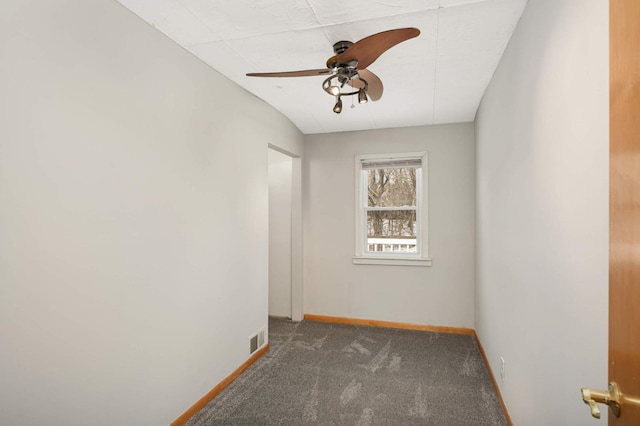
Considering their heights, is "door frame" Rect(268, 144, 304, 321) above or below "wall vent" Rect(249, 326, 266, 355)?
above

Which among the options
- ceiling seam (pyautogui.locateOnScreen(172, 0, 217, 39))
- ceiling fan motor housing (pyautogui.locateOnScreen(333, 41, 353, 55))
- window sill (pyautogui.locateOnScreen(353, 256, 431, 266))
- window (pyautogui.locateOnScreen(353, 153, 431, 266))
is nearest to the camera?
ceiling seam (pyautogui.locateOnScreen(172, 0, 217, 39))

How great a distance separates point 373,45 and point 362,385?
8.24 feet

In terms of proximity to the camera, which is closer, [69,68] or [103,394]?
[69,68]

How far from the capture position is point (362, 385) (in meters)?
2.77

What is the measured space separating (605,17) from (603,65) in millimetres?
129

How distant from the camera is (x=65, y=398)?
1.50 m

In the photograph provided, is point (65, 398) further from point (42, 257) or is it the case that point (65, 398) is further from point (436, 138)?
point (436, 138)

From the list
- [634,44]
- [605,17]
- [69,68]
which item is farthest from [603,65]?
[69,68]

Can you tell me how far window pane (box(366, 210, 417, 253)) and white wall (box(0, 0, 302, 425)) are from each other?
2.19 meters

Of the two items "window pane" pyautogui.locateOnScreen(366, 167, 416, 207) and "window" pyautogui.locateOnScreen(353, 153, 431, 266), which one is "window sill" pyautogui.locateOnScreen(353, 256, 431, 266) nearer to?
"window" pyautogui.locateOnScreen(353, 153, 431, 266)

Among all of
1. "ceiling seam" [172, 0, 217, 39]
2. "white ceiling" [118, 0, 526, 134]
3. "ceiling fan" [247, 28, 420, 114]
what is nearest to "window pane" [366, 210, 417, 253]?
"white ceiling" [118, 0, 526, 134]

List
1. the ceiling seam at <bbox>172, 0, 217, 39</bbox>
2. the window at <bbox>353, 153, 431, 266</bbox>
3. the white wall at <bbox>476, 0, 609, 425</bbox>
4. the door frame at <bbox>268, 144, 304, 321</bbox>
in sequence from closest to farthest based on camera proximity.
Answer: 1. the white wall at <bbox>476, 0, 609, 425</bbox>
2. the ceiling seam at <bbox>172, 0, 217, 39</bbox>
3. the window at <bbox>353, 153, 431, 266</bbox>
4. the door frame at <bbox>268, 144, 304, 321</bbox>

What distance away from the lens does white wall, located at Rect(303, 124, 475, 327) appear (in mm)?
3973

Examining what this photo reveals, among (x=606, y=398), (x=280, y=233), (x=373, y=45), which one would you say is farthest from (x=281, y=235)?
(x=606, y=398)
